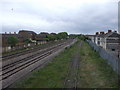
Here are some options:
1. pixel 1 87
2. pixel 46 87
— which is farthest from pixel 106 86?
pixel 1 87

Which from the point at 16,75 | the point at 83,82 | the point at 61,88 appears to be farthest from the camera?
the point at 16,75

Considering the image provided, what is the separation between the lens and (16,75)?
16.8 meters

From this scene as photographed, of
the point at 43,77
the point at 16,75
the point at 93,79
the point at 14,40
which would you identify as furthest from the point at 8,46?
the point at 93,79

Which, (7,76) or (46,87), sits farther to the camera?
(7,76)

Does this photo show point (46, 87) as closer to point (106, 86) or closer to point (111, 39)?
point (106, 86)

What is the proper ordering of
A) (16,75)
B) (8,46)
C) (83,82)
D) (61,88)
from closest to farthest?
(61,88) → (83,82) → (16,75) → (8,46)

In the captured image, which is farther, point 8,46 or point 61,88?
point 8,46

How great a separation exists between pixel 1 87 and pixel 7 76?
3434 millimetres

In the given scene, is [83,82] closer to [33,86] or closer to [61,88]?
[61,88]

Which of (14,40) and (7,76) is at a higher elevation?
(14,40)

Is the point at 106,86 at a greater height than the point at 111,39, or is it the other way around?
the point at 111,39

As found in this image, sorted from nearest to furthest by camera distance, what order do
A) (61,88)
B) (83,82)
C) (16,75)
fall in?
(61,88)
(83,82)
(16,75)

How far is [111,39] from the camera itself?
4631 cm

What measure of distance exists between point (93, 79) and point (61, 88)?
4001mm
